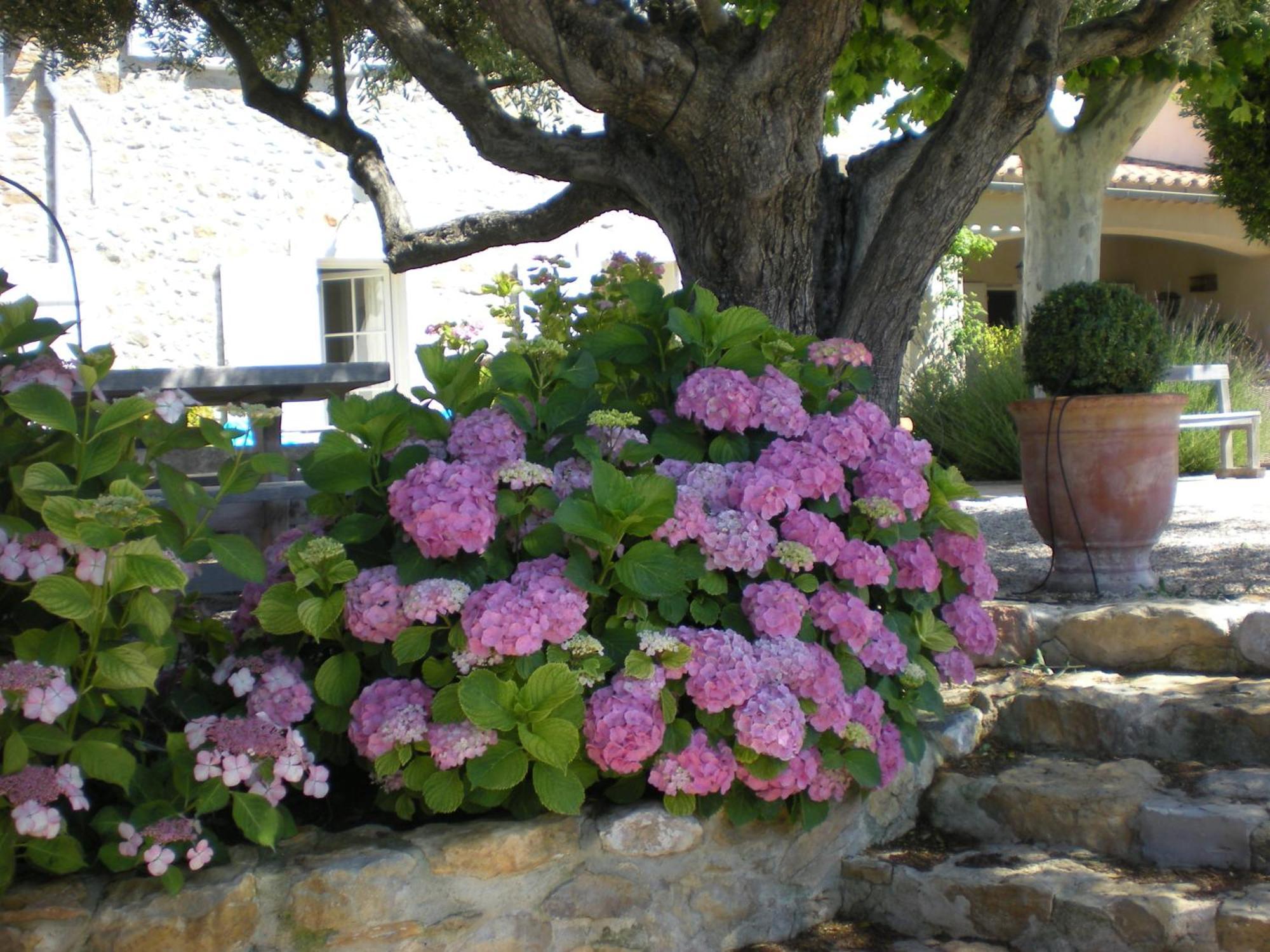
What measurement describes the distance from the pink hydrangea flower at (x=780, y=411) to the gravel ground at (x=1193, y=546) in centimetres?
171

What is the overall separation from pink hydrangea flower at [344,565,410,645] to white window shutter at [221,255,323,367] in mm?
7889

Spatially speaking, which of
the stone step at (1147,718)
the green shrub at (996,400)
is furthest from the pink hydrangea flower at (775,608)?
the green shrub at (996,400)

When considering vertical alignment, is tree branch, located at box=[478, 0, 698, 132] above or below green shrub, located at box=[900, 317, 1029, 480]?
above

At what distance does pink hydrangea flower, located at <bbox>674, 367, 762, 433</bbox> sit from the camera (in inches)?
97.3

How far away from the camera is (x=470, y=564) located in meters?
2.22

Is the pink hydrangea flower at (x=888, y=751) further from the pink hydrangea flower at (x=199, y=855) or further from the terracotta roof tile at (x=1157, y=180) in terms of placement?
the terracotta roof tile at (x=1157, y=180)

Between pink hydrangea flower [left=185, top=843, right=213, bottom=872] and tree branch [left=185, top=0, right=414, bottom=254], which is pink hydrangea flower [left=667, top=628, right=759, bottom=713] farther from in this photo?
tree branch [left=185, top=0, right=414, bottom=254]

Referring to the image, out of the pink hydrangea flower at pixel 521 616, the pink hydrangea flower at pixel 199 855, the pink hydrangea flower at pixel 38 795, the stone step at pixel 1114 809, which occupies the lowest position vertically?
the stone step at pixel 1114 809

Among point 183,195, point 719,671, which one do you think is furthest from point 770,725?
point 183,195

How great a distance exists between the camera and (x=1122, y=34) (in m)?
3.69

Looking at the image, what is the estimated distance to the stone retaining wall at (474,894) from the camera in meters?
1.98

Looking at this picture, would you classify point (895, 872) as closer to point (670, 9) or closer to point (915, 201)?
point (915, 201)

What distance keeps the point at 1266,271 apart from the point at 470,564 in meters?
14.9

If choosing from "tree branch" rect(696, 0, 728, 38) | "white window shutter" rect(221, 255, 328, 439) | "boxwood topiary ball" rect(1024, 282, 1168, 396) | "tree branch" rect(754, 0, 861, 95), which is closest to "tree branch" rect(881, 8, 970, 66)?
"boxwood topiary ball" rect(1024, 282, 1168, 396)
